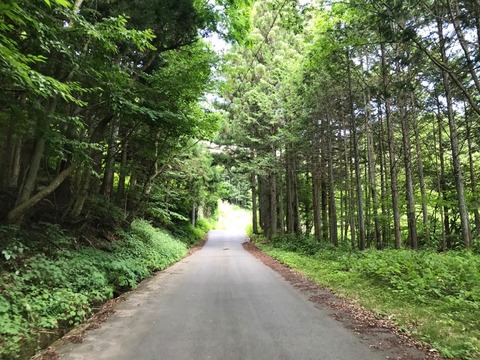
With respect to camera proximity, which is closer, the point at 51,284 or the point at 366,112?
the point at 51,284

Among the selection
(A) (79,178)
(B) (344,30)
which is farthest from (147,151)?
(B) (344,30)

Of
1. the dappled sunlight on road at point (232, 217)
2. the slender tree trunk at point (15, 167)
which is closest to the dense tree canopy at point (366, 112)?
the slender tree trunk at point (15, 167)

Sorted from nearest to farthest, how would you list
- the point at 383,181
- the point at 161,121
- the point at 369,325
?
1. the point at 369,325
2. the point at 161,121
3. the point at 383,181

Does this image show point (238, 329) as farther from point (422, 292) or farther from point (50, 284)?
point (422, 292)

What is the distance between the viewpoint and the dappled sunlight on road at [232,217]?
200ft

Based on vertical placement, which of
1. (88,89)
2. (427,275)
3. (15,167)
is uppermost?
(88,89)

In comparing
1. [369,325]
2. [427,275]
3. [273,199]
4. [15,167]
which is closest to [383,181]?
[273,199]

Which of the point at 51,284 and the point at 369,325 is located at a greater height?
the point at 51,284

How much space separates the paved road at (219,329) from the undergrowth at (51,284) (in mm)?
563

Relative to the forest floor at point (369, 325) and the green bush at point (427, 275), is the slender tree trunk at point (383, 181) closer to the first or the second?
the green bush at point (427, 275)

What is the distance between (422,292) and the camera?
8039 millimetres

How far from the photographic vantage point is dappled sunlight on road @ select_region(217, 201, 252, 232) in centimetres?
6097

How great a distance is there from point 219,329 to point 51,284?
11.2ft

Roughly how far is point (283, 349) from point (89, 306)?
4161 mm
